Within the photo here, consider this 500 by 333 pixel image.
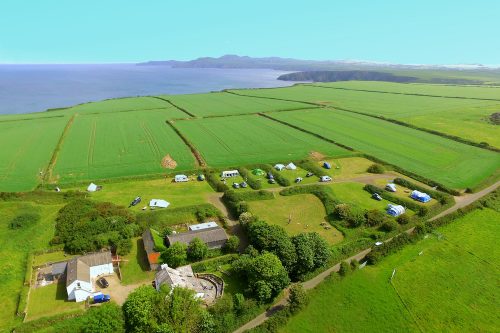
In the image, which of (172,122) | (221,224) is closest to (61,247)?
(221,224)

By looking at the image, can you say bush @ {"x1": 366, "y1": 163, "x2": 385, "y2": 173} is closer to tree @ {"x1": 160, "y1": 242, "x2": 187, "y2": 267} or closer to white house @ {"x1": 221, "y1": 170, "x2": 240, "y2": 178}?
white house @ {"x1": 221, "y1": 170, "x2": 240, "y2": 178}

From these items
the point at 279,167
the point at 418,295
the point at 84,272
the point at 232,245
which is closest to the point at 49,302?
the point at 84,272

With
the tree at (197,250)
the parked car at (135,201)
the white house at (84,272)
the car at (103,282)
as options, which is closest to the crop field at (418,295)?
the tree at (197,250)

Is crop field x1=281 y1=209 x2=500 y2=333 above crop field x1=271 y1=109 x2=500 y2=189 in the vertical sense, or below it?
below

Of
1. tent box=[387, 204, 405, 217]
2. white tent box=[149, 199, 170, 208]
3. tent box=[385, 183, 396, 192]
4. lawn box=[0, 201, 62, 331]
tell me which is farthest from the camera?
tent box=[385, 183, 396, 192]

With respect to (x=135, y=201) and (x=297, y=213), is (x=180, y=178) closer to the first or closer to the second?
(x=135, y=201)

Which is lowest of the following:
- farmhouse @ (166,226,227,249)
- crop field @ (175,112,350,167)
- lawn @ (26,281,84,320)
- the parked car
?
lawn @ (26,281,84,320)

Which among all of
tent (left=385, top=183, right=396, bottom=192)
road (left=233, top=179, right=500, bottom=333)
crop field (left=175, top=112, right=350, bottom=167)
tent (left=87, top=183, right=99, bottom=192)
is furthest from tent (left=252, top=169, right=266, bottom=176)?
tent (left=87, top=183, right=99, bottom=192)
